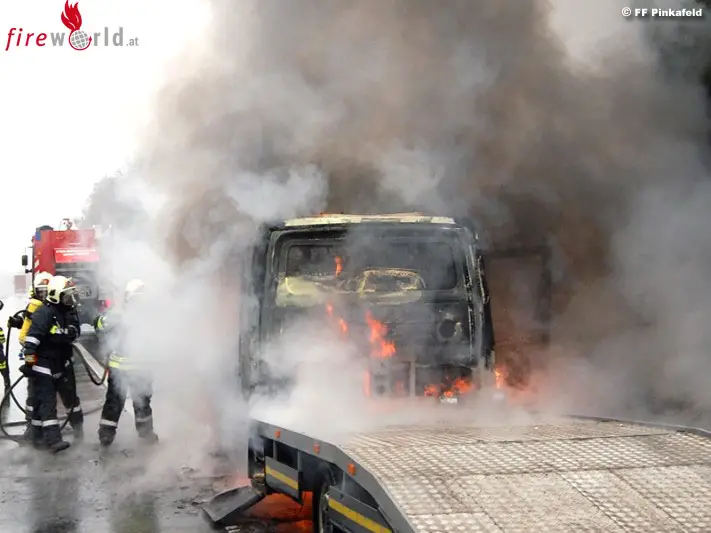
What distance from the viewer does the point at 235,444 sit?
6.64 meters

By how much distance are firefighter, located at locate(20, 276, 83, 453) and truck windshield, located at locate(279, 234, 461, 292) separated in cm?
318

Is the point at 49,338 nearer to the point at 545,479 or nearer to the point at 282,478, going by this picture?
the point at 282,478

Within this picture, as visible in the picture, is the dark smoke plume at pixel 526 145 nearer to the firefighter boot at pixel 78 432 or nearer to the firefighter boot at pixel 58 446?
the firefighter boot at pixel 78 432

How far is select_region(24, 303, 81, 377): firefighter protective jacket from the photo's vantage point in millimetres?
7520

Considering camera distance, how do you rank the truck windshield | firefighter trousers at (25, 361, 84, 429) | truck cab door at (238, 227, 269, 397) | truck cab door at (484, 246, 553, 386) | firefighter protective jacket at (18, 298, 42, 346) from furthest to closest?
truck cab door at (484, 246, 553, 386) → firefighter protective jacket at (18, 298, 42, 346) → firefighter trousers at (25, 361, 84, 429) → the truck windshield → truck cab door at (238, 227, 269, 397)

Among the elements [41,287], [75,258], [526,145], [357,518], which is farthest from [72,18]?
[75,258]

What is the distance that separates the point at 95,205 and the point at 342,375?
1855 centimetres

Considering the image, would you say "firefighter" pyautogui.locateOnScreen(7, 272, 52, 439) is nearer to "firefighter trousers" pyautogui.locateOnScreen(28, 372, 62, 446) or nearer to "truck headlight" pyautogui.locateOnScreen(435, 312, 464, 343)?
"firefighter trousers" pyautogui.locateOnScreen(28, 372, 62, 446)

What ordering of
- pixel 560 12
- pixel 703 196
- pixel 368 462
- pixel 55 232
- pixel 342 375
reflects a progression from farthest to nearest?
1. pixel 55 232
2. pixel 560 12
3. pixel 703 196
4. pixel 342 375
5. pixel 368 462

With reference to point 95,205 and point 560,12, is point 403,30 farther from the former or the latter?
point 95,205

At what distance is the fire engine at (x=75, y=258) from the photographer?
18969mm

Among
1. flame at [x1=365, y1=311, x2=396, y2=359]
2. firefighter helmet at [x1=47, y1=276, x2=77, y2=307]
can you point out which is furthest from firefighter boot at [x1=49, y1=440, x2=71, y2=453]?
flame at [x1=365, y1=311, x2=396, y2=359]

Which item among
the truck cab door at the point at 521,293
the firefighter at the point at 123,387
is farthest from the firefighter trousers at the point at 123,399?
the truck cab door at the point at 521,293

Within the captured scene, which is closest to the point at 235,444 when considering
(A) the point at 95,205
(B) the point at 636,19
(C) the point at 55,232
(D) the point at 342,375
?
(D) the point at 342,375
